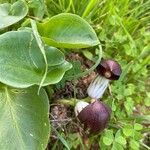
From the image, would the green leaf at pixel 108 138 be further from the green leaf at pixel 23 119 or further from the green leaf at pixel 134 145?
the green leaf at pixel 23 119

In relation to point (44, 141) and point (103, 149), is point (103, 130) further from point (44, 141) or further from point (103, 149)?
point (44, 141)

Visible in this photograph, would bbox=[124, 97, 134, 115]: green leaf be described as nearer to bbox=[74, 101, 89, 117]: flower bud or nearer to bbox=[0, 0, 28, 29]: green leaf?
bbox=[74, 101, 89, 117]: flower bud

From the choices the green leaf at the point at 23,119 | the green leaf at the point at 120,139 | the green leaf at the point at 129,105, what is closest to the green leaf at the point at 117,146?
the green leaf at the point at 120,139

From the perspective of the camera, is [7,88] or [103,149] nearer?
[7,88]

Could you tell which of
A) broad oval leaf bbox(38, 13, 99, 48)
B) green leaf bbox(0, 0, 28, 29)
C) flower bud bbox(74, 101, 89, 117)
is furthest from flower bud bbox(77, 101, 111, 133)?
green leaf bbox(0, 0, 28, 29)

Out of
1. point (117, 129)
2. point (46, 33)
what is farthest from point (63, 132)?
point (46, 33)

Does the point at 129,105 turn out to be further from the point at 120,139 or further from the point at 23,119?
the point at 23,119
